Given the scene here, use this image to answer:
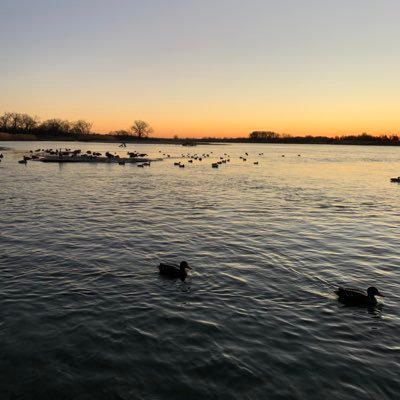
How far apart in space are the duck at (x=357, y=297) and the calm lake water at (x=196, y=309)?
1.09 ft

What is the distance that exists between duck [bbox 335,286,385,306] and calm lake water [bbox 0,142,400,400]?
0.33 m

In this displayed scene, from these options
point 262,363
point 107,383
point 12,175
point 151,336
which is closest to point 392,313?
point 262,363

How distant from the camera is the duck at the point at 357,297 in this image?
12648mm

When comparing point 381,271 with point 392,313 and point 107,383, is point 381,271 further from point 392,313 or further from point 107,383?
point 107,383

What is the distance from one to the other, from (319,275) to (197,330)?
6.42 metres

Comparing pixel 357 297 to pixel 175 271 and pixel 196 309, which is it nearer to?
pixel 196 309

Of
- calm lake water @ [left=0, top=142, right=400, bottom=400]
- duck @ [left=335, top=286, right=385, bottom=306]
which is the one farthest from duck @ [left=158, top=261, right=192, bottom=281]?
duck @ [left=335, top=286, right=385, bottom=306]

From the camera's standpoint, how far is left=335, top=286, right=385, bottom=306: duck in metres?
12.6

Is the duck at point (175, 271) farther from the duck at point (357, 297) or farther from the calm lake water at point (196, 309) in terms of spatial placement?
the duck at point (357, 297)

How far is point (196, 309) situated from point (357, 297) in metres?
4.98

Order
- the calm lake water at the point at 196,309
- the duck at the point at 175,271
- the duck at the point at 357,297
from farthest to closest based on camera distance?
the duck at the point at 175,271 < the duck at the point at 357,297 < the calm lake water at the point at 196,309

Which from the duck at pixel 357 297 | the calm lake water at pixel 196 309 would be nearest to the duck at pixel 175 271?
the calm lake water at pixel 196 309

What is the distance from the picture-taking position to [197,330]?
36.1ft

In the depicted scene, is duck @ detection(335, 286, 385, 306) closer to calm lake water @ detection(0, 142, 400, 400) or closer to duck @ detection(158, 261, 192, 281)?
calm lake water @ detection(0, 142, 400, 400)
